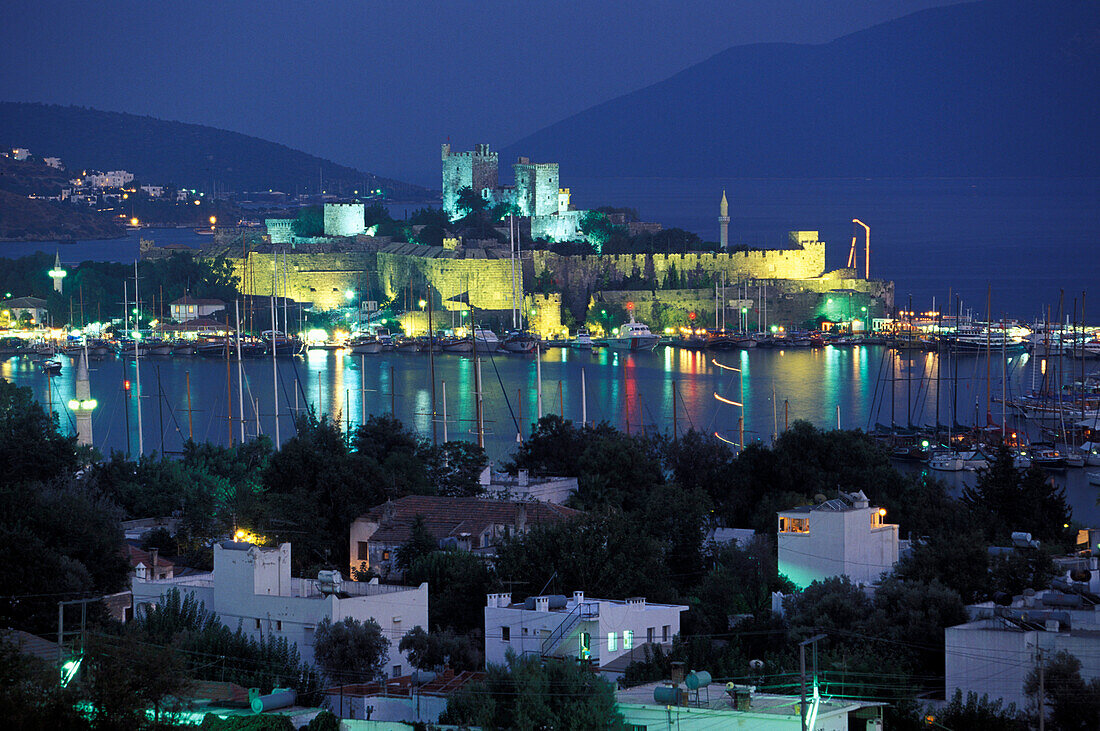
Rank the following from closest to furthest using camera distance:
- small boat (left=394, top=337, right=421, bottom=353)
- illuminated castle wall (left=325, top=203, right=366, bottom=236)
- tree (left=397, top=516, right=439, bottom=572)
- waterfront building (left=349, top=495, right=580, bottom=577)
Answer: tree (left=397, top=516, right=439, bottom=572) → waterfront building (left=349, top=495, right=580, bottom=577) → small boat (left=394, top=337, right=421, bottom=353) → illuminated castle wall (left=325, top=203, right=366, bottom=236)

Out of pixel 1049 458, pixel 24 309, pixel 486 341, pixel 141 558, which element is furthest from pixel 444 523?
pixel 24 309

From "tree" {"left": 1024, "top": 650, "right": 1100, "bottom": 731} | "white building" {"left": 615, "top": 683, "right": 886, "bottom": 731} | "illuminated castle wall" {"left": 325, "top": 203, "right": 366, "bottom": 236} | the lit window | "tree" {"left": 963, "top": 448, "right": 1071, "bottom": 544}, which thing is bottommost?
"tree" {"left": 963, "top": 448, "right": 1071, "bottom": 544}

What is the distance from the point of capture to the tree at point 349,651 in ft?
37.2

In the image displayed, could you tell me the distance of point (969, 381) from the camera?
39312 mm

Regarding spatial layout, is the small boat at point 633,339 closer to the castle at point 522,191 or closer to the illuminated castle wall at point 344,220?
the castle at point 522,191

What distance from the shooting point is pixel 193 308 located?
49312 millimetres

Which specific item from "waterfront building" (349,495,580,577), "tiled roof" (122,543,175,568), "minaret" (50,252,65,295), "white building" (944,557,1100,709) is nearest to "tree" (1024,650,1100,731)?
"white building" (944,557,1100,709)

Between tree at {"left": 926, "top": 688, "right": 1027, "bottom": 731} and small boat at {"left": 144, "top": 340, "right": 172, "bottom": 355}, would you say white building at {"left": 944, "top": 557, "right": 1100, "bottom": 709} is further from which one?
small boat at {"left": 144, "top": 340, "right": 172, "bottom": 355}

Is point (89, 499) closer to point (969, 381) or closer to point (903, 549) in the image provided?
point (903, 549)

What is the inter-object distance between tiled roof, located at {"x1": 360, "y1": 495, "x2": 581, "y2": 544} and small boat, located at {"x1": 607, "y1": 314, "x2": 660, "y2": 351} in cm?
2861

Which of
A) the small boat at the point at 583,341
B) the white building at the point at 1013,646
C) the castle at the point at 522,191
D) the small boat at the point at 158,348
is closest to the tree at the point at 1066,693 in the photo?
the white building at the point at 1013,646

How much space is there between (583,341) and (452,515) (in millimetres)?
29633

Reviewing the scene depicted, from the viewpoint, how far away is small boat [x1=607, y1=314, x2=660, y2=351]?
45.2 metres

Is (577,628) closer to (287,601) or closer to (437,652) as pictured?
(437,652)
